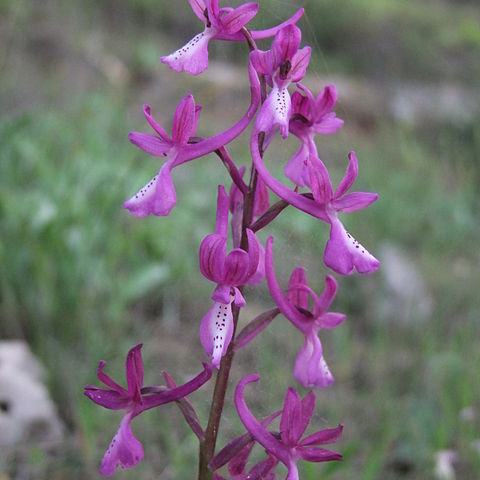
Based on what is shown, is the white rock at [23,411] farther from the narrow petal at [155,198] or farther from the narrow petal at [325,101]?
the narrow petal at [325,101]

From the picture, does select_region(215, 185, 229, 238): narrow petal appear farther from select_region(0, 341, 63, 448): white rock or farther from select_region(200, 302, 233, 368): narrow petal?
select_region(0, 341, 63, 448): white rock

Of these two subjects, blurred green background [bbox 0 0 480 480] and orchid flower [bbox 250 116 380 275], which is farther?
blurred green background [bbox 0 0 480 480]

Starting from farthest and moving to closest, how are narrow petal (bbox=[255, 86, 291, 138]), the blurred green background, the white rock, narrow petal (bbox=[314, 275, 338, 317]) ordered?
the blurred green background → the white rock → narrow petal (bbox=[314, 275, 338, 317]) → narrow petal (bbox=[255, 86, 291, 138])

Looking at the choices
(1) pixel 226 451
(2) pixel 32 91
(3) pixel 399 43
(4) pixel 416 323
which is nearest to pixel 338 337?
(4) pixel 416 323

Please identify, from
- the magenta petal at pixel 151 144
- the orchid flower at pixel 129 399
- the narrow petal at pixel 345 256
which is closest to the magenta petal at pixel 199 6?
the magenta petal at pixel 151 144

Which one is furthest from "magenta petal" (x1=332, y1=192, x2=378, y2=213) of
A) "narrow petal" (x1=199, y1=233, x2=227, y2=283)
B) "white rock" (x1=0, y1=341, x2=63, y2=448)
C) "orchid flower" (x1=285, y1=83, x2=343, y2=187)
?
"white rock" (x1=0, y1=341, x2=63, y2=448)

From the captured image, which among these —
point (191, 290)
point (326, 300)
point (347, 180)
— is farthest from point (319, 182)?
point (191, 290)

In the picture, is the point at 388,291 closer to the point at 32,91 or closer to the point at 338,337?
the point at 338,337
